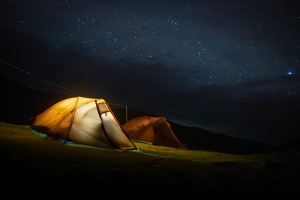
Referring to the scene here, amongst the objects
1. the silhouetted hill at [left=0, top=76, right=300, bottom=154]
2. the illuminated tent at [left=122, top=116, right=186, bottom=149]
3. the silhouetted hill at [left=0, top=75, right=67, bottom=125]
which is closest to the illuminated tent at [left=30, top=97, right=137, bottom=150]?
the illuminated tent at [left=122, top=116, right=186, bottom=149]

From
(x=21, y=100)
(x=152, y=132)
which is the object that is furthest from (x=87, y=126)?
(x=21, y=100)

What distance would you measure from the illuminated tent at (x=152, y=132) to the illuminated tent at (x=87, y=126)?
22.4 feet

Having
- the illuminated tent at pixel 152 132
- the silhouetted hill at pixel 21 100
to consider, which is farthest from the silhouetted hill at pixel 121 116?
the illuminated tent at pixel 152 132

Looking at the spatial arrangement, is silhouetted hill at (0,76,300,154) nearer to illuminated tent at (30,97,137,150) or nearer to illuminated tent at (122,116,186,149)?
illuminated tent at (122,116,186,149)

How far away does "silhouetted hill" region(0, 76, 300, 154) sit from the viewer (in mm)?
53219

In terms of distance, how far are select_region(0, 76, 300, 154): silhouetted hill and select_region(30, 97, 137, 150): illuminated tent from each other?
35.4 m

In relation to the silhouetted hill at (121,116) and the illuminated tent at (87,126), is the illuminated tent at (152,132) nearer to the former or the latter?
the illuminated tent at (87,126)

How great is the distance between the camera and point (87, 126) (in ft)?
44.5

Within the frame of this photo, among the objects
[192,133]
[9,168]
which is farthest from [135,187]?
[192,133]

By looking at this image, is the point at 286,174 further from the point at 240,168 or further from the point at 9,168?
the point at 9,168

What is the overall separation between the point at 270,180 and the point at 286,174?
1780 millimetres

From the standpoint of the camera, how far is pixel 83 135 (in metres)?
13.4

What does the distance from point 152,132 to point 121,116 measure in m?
50.4

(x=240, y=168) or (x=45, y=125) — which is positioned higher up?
(x=45, y=125)
